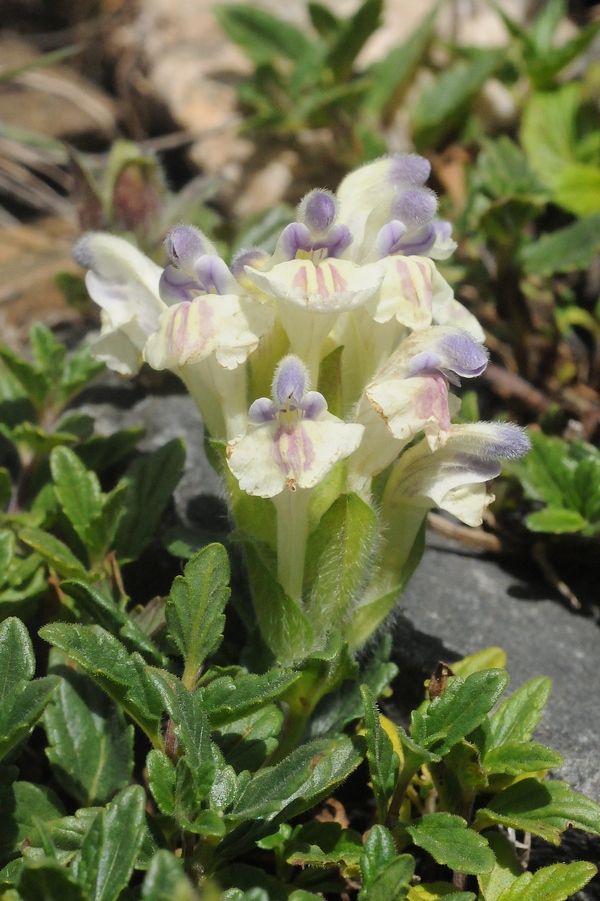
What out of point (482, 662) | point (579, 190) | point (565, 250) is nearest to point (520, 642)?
point (482, 662)

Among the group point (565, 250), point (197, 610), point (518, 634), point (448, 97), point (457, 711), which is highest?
point (448, 97)

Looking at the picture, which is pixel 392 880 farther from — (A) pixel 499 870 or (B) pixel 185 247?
(B) pixel 185 247

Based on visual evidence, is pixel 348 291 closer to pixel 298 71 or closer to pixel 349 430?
pixel 349 430

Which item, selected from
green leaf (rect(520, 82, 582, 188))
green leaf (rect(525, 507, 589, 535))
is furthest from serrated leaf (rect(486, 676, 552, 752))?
green leaf (rect(520, 82, 582, 188))

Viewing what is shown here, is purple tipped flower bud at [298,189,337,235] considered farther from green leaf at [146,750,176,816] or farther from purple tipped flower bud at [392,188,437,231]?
green leaf at [146,750,176,816]

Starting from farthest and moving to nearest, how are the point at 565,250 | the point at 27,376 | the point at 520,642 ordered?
the point at 565,250
the point at 27,376
the point at 520,642

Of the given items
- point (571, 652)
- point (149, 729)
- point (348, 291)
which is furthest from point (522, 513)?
point (149, 729)
